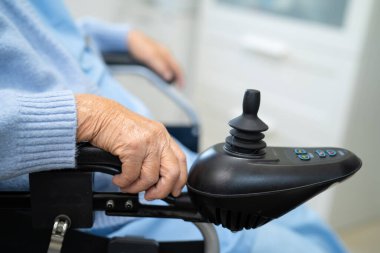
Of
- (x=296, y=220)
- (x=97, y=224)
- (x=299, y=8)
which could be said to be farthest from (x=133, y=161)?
(x=299, y=8)

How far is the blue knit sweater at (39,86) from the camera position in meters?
0.44

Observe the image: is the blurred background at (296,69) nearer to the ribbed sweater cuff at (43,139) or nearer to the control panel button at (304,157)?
the control panel button at (304,157)

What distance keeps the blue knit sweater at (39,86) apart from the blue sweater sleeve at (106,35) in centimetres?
12

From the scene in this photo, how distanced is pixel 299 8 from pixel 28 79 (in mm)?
1094

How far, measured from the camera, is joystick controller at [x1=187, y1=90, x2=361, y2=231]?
42 cm

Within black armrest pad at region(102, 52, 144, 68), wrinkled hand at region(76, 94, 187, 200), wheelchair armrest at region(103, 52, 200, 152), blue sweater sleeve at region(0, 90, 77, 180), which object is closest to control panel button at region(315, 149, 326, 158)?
wrinkled hand at region(76, 94, 187, 200)

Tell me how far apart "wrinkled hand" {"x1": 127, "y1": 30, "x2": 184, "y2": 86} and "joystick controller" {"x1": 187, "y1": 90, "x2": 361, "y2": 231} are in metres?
0.60

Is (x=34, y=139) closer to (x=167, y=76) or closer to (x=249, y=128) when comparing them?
(x=249, y=128)

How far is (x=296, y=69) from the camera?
1.36 m

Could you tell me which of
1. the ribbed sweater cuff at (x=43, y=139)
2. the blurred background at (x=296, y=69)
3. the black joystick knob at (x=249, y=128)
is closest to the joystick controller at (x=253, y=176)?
the black joystick knob at (x=249, y=128)

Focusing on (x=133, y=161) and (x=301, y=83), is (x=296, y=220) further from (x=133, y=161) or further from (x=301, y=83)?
(x=301, y=83)

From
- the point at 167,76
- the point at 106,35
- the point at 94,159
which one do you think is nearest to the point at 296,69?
the point at 167,76

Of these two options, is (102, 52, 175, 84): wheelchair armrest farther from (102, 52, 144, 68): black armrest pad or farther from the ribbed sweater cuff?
the ribbed sweater cuff

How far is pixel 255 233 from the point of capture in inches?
24.0
